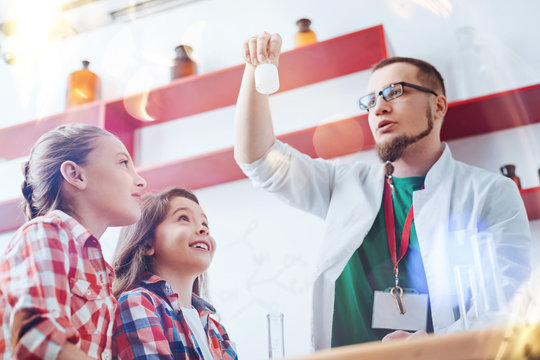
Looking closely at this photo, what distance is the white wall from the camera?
181 centimetres

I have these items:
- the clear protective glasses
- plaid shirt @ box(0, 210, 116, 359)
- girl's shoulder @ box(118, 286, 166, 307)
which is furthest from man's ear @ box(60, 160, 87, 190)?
Answer: the clear protective glasses

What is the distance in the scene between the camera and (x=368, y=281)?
144cm

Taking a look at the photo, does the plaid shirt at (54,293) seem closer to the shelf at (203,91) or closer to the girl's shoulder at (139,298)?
the girl's shoulder at (139,298)

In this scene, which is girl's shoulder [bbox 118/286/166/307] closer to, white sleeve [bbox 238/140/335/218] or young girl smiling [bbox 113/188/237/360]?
young girl smiling [bbox 113/188/237/360]

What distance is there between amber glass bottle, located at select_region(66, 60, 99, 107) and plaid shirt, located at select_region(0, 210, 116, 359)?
1424 mm

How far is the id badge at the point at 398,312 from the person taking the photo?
1318 mm

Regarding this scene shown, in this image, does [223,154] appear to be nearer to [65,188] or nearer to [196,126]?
[196,126]

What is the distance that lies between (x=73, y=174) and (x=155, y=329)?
1.30 ft

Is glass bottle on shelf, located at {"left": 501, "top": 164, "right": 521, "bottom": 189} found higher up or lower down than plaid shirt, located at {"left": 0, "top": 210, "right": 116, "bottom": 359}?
higher up

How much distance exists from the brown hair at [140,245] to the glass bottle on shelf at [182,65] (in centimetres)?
84

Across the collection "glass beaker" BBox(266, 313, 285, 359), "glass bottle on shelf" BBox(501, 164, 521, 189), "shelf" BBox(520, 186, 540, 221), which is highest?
"glass bottle on shelf" BBox(501, 164, 521, 189)

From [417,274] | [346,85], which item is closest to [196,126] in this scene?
[346,85]

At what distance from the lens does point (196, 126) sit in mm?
2227

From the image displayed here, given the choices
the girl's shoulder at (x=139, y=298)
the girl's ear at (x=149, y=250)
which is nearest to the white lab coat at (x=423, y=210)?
the girl's ear at (x=149, y=250)
